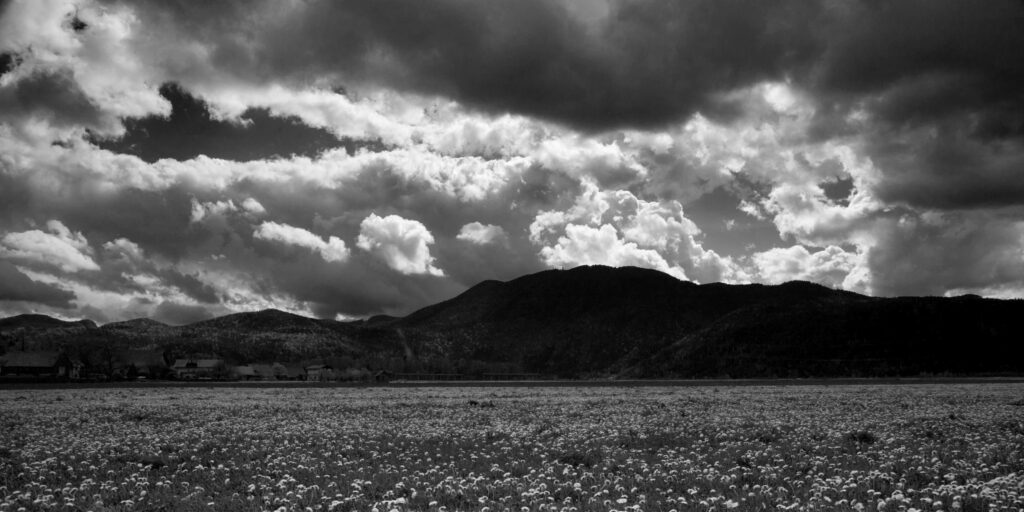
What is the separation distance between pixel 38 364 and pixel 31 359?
2.13 m

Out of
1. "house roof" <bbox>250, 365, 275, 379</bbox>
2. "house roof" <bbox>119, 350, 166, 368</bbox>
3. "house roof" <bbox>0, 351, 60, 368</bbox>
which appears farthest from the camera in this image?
"house roof" <bbox>250, 365, 275, 379</bbox>

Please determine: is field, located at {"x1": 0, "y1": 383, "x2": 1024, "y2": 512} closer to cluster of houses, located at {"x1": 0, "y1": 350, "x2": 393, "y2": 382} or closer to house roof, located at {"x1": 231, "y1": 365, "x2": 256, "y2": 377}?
cluster of houses, located at {"x1": 0, "y1": 350, "x2": 393, "y2": 382}

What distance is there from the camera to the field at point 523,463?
12719 mm

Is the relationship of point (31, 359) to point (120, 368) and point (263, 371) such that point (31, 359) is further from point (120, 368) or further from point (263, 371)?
point (263, 371)

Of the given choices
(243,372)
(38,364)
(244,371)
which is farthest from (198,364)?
(38,364)

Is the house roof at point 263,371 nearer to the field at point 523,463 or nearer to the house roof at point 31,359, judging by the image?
the house roof at point 31,359

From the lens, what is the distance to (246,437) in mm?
23438

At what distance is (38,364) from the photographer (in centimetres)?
13712

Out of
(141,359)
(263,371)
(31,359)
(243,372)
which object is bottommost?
(243,372)

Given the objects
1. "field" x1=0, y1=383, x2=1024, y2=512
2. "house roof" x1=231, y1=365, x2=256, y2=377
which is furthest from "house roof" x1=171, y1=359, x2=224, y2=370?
"field" x1=0, y1=383, x2=1024, y2=512

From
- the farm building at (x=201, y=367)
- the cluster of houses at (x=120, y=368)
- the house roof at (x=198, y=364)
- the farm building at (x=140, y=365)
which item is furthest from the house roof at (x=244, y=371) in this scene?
the farm building at (x=140, y=365)

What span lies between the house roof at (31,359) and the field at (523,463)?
128659 millimetres

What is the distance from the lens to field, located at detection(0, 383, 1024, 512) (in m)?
12.7

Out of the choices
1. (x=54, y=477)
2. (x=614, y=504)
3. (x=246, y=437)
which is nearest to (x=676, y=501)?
(x=614, y=504)
